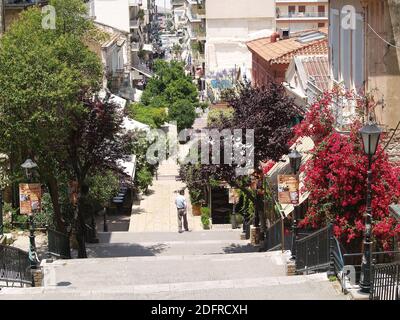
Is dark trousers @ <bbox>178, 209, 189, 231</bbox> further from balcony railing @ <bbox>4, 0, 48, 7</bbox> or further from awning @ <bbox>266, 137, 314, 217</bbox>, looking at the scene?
balcony railing @ <bbox>4, 0, 48, 7</bbox>

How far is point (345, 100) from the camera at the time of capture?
22.7 metres

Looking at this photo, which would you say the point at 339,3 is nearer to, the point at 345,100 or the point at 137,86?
the point at 345,100

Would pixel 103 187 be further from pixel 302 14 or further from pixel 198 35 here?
pixel 198 35

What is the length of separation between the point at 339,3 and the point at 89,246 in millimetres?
10574

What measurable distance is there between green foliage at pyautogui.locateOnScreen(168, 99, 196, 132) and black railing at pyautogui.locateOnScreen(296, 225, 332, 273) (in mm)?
45998

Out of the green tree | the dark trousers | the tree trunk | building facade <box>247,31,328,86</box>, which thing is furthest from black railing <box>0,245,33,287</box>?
building facade <box>247,31,328,86</box>

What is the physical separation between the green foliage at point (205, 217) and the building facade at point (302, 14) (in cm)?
5113

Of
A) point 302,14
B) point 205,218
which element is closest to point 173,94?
point 302,14

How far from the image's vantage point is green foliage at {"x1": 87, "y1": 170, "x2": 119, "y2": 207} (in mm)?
29797

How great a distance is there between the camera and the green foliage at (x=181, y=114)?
64688 millimetres

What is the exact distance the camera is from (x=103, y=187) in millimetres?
30453

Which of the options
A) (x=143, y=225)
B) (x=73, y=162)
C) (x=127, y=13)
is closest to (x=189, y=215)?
(x=143, y=225)

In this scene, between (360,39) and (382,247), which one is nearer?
(382,247)

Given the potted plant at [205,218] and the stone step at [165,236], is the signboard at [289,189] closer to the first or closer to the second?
the stone step at [165,236]
